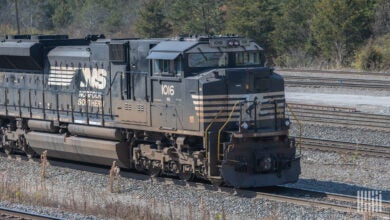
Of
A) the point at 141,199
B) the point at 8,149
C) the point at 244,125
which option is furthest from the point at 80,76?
the point at 244,125

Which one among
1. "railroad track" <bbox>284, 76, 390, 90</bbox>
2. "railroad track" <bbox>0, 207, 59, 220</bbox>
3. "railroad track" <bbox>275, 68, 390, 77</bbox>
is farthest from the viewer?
"railroad track" <bbox>275, 68, 390, 77</bbox>

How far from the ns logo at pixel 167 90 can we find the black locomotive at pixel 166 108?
0.02m

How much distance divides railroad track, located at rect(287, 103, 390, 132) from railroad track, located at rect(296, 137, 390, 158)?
240 centimetres

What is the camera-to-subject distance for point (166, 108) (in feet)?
48.5

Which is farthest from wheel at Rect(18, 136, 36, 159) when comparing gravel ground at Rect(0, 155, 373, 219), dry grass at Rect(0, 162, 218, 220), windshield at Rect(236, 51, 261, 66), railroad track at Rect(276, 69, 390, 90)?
railroad track at Rect(276, 69, 390, 90)

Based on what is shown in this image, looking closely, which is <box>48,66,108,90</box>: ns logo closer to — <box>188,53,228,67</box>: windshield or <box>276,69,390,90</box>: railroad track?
<box>188,53,228,67</box>: windshield

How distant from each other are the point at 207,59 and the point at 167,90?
105 cm

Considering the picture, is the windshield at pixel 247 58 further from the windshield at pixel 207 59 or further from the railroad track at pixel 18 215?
the railroad track at pixel 18 215

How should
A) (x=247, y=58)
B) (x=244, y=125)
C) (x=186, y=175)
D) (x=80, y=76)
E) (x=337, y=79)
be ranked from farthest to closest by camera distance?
(x=337, y=79)
(x=80, y=76)
(x=186, y=175)
(x=247, y=58)
(x=244, y=125)

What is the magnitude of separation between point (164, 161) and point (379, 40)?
33321mm

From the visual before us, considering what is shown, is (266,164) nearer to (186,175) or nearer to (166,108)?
(186,175)

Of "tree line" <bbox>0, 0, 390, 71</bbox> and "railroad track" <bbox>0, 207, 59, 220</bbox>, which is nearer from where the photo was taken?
"railroad track" <bbox>0, 207, 59, 220</bbox>

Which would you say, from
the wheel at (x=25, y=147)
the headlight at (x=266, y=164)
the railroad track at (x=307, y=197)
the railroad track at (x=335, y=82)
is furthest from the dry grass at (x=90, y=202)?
the railroad track at (x=335, y=82)

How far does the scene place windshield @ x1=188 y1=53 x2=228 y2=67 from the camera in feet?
46.9
